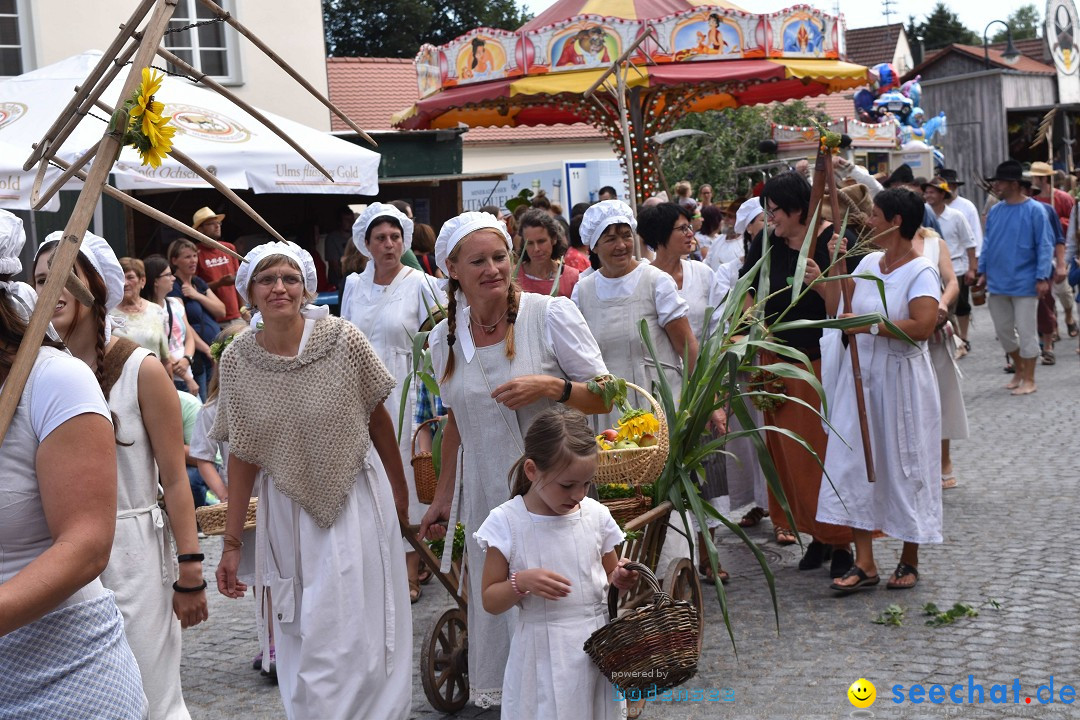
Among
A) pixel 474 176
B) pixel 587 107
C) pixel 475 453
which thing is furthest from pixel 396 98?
pixel 475 453

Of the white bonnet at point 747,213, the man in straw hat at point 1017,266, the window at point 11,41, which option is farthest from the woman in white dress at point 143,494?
the window at point 11,41

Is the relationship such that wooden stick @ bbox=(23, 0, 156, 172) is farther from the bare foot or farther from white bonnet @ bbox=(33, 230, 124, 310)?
the bare foot

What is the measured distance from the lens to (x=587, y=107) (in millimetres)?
14656

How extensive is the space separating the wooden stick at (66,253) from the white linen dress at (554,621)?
1.86 m

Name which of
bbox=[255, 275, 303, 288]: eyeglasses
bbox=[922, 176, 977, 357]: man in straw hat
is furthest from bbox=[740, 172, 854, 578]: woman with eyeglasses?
bbox=[922, 176, 977, 357]: man in straw hat

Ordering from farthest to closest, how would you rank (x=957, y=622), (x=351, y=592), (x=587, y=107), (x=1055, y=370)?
(x=587, y=107) → (x=1055, y=370) → (x=957, y=622) → (x=351, y=592)

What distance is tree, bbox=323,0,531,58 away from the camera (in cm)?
5775

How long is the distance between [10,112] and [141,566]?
293 inches

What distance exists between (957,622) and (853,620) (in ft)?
1.46

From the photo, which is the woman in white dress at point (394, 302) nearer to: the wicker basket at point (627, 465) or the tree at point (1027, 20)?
the wicker basket at point (627, 465)

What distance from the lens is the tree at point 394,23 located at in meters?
57.8

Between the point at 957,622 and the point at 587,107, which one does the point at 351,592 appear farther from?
the point at 587,107

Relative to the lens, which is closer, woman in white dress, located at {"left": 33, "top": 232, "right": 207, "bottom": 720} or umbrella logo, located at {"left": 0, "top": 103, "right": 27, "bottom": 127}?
woman in white dress, located at {"left": 33, "top": 232, "right": 207, "bottom": 720}

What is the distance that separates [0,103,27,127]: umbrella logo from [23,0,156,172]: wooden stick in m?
8.40
